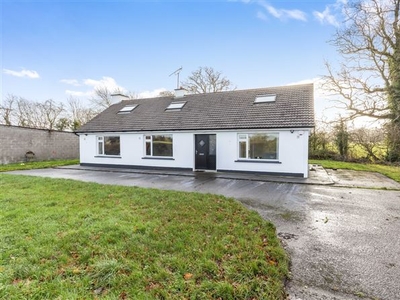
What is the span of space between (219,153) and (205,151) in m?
0.81

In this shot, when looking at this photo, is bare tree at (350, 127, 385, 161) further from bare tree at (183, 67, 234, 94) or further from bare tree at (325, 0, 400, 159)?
bare tree at (183, 67, 234, 94)

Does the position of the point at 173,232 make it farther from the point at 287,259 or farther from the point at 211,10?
the point at 211,10

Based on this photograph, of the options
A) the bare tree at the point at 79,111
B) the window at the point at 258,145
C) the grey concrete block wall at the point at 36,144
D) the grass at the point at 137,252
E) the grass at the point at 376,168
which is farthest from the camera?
the bare tree at the point at 79,111

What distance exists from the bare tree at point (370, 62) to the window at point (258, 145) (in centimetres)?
1102

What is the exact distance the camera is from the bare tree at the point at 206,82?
93.9ft

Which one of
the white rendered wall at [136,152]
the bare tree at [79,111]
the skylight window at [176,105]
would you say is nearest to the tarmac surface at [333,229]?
the white rendered wall at [136,152]

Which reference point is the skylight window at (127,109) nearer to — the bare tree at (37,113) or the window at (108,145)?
the window at (108,145)

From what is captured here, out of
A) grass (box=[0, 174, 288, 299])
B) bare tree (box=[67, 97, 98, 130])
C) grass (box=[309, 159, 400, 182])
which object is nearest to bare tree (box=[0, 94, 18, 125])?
bare tree (box=[67, 97, 98, 130])

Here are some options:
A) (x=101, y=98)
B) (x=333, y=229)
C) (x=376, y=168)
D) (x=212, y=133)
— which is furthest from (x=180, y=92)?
(x=101, y=98)

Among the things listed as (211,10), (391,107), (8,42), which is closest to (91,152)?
(8,42)

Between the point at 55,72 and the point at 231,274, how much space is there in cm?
2052

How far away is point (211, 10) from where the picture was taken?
11.1m

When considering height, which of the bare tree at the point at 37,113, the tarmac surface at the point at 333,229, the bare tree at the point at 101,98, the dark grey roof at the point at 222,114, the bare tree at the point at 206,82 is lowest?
the tarmac surface at the point at 333,229

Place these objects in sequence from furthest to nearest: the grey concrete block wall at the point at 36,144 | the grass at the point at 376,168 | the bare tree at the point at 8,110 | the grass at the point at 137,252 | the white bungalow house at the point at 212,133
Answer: the bare tree at the point at 8,110, the grey concrete block wall at the point at 36,144, the grass at the point at 376,168, the white bungalow house at the point at 212,133, the grass at the point at 137,252
